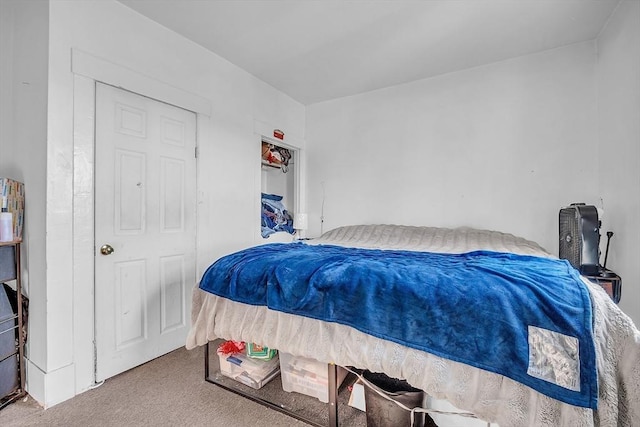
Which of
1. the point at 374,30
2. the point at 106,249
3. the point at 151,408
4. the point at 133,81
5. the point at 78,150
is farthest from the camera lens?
the point at 374,30

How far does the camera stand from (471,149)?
285 centimetres

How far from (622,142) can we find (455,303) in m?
1.89

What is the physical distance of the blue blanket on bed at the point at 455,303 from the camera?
0.98 metres

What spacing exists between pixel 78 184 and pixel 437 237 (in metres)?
2.75

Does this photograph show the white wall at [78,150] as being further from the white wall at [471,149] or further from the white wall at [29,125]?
the white wall at [471,149]

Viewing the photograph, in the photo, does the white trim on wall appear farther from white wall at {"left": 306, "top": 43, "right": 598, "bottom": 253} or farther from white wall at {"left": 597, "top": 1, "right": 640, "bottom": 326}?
white wall at {"left": 597, "top": 1, "right": 640, "bottom": 326}

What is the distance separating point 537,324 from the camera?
1.01m

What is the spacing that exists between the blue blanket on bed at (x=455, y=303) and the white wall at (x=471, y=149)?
125 cm

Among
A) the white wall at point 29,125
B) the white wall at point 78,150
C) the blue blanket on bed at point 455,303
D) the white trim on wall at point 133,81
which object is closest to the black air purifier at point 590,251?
the blue blanket on bed at point 455,303

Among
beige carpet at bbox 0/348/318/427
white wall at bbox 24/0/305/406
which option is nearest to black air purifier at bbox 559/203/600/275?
beige carpet at bbox 0/348/318/427

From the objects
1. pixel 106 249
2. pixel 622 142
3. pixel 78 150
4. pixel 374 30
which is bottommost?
pixel 106 249

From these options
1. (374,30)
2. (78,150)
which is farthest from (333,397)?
(374,30)

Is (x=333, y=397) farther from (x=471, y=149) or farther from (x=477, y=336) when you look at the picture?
(x=471, y=149)

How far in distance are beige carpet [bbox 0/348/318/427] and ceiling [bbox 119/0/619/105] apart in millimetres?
2565
